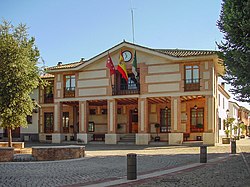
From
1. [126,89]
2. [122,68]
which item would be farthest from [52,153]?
[126,89]

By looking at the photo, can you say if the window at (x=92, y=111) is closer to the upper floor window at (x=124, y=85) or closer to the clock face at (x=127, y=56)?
the upper floor window at (x=124, y=85)

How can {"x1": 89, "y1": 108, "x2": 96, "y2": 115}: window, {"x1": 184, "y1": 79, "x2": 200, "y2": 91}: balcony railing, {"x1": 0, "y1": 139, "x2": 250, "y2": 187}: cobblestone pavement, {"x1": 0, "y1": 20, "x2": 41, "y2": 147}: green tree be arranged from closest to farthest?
{"x1": 0, "y1": 139, "x2": 250, "y2": 187}: cobblestone pavement
{"x1": 0, "y1": 20, "x2": 41, "y2": 147}: green tree
{"x1": 184, "y1": 79, "x2": 200, "y2": 91}: balcony railing
{"x1": 89, "y1": 108, "x2": 96, "y2": 115}: window

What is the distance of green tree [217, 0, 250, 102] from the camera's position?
Result: 1019cm

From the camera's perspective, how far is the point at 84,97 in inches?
1316

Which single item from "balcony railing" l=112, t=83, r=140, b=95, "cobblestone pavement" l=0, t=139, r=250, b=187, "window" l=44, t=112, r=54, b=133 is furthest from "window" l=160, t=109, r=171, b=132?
"cobblestone pavement" l=0, t=139, r=250, b=187

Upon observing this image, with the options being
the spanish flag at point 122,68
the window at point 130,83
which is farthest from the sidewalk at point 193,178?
the window at point 130,83

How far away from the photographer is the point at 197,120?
33.2 meters

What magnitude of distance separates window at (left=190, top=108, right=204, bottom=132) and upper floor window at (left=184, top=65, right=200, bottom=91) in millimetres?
4534

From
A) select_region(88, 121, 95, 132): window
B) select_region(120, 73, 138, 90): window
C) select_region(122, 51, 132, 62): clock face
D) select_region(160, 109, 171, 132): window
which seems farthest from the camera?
select_region(88, 121, 95, 132): window

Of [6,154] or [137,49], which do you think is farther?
[137,49]

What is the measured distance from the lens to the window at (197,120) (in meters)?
33.0

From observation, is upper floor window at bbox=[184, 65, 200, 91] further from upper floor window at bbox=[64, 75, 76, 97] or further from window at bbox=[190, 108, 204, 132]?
upper floor window at bbox=[64, 75, 76, 97]

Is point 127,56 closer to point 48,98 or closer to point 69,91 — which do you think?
point 69,91

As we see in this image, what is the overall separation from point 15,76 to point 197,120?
18.8m
